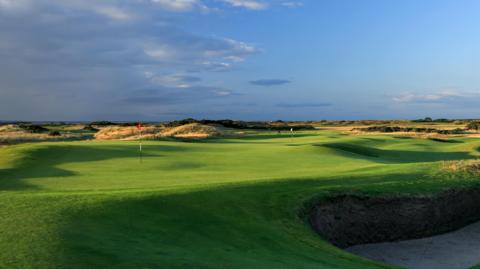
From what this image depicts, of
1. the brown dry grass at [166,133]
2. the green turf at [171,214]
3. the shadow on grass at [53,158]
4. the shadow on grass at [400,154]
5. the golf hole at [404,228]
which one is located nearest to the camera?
the green turf at [171,214]

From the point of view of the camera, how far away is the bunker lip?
15840mm

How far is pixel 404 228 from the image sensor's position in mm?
17234

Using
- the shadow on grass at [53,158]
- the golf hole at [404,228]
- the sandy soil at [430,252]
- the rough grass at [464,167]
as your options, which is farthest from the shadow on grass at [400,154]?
the sandy soil at [430,252]

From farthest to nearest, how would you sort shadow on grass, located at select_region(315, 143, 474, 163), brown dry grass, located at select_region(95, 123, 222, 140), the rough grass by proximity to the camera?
1. brown dry grass, located at select_region(95, 123, 222, 140)
2. shadow on grass, located at select_region(315, 143, 474, 163)
3. the rough grass

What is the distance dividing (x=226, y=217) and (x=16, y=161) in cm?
1860

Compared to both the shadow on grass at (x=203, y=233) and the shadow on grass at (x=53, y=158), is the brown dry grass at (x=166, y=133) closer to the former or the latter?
the shadow on grass at (x=53, y=158)

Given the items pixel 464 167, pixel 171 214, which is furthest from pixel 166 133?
pixel 171 214

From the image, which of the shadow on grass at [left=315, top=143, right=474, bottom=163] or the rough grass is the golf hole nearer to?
the rough grass

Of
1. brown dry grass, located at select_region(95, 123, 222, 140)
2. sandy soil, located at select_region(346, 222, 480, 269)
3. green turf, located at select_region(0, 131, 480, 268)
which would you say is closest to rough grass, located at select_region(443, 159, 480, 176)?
green turf, located at select_region(0, 131, 480, 268)

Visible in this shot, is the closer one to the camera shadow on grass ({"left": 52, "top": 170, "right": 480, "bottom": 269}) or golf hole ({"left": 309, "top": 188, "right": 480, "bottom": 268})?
shadow on grass ({"left": 52, "top": 170, "right": 480, "bottom": 269})

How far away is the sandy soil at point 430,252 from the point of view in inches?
591

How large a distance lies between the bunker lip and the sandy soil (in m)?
0.32

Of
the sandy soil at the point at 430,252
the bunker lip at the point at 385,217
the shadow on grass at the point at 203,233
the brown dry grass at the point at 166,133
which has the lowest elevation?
the sandy soil at the point at 430,252

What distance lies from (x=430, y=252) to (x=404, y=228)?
139 centimetres
